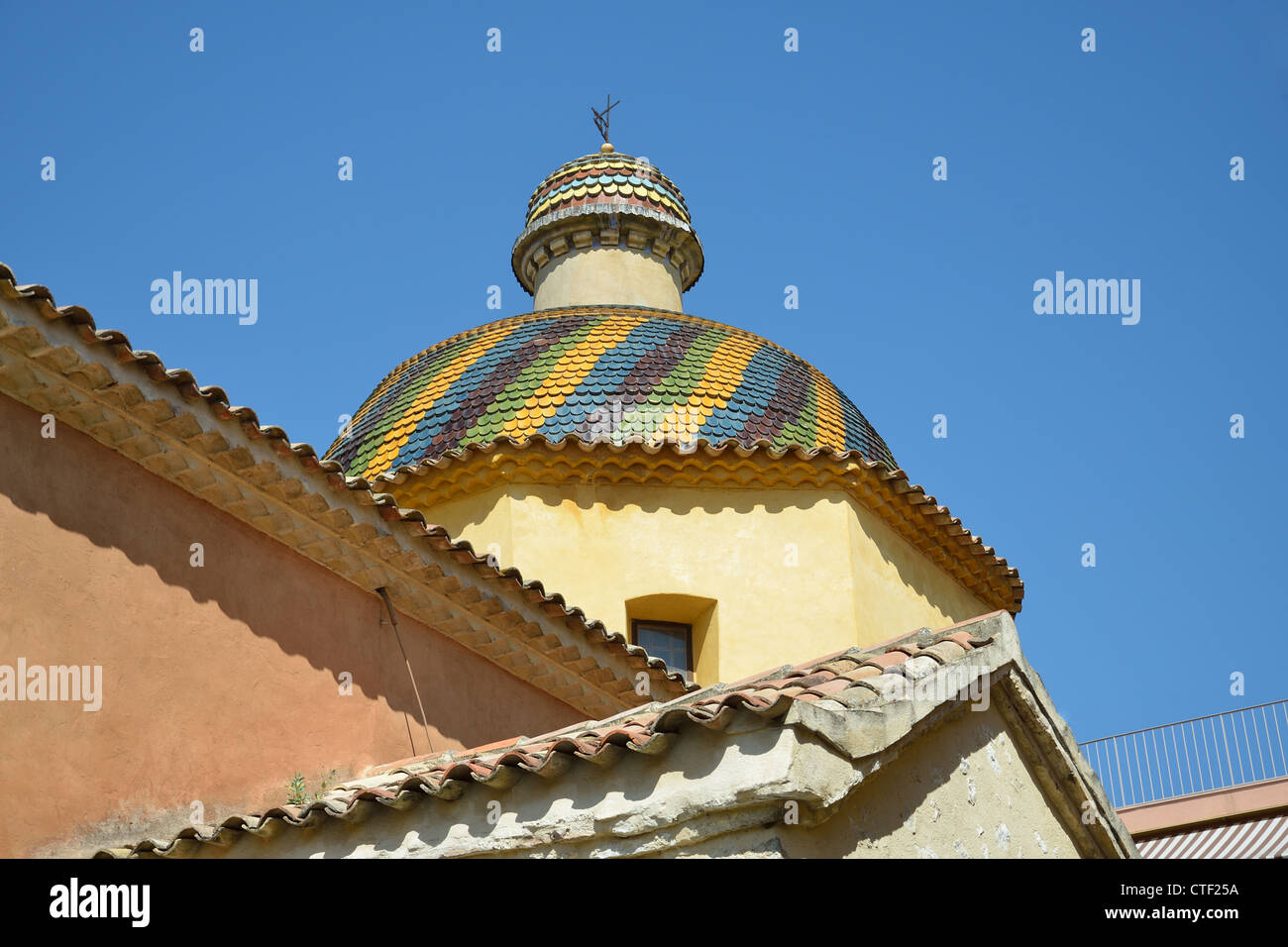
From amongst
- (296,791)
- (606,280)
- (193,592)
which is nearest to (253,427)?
(193,592)

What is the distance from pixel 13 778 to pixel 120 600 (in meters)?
0.99

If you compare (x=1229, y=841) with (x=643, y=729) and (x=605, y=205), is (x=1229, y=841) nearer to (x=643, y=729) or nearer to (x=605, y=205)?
(x=605, y=205)

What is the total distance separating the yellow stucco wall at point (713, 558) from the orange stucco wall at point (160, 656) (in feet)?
11.9

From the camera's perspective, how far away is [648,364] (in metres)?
13.5

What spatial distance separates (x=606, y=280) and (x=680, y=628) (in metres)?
5.24

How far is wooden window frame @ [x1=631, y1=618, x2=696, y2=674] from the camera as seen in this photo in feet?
40.9

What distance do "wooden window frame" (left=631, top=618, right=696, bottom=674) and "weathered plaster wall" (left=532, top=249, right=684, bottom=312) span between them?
483cm

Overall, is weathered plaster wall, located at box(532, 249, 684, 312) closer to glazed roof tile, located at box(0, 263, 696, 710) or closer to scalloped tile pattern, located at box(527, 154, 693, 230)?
scalloped tile pattern, located at box(527, 154, 693, 230)

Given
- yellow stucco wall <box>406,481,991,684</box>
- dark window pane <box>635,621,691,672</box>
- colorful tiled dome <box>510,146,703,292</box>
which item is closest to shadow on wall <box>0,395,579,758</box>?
yellow stucco wall <box>406,481,991,684</box>

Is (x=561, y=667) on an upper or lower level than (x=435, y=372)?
lower
